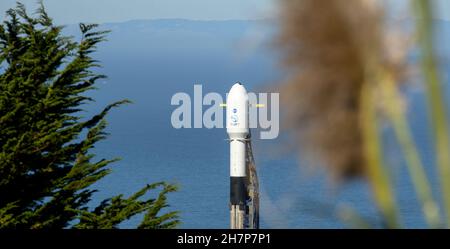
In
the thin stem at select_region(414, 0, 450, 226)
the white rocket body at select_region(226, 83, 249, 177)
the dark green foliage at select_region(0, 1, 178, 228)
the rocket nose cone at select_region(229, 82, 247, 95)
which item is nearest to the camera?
the thin stem at select_region(414, 0, 450, 226)

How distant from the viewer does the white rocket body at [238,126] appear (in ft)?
116

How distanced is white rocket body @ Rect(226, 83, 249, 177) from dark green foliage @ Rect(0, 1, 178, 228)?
17.7 meters

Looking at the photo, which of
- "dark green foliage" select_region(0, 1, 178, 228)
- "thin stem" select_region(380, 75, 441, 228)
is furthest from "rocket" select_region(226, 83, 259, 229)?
"thin stem" select_region(380, 75, 441, 228)

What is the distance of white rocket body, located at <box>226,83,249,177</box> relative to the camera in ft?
116

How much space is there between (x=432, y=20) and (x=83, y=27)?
53.7ft

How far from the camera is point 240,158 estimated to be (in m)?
36.4

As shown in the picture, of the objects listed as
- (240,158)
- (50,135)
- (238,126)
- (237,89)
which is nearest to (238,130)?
(238,126)

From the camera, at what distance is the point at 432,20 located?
2.98 ft

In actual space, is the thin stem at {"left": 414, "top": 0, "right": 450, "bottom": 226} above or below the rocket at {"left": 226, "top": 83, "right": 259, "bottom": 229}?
below

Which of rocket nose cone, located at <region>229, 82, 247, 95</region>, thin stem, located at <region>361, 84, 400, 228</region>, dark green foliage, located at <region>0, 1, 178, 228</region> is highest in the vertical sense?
rocket nose cone, located at <region>229, 82, 247, 95</region>

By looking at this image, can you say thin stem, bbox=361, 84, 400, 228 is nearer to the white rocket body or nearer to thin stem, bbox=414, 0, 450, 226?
thin stem, bbox=414, 0, 450, 226

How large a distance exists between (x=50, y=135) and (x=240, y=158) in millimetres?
20195

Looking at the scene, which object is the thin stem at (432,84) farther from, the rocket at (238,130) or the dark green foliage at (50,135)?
the rocket at (238,130)
